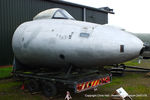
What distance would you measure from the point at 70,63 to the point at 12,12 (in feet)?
28.7

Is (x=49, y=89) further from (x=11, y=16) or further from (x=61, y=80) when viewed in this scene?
(x=11, y=16)

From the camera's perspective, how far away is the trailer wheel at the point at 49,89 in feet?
20.2

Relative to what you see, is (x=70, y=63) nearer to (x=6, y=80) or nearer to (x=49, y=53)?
(x=49, y=53)

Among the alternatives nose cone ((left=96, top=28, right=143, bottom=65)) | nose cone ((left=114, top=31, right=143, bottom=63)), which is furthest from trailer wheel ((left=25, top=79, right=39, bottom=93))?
nose cone ((left=114, top=31, right=143, bottom=63))

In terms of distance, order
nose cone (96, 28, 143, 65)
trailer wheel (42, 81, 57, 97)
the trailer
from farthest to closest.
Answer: trailer wheel (42, 81, 57, 97) → the trailer → nose cone (96, 28, 143, 65)

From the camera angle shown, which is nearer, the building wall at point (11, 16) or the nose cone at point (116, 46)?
the nose cone at point (116, 46)

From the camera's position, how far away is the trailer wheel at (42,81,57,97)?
615 centimetres

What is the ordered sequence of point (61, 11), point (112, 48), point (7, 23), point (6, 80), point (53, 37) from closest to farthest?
point (112, 48)
point (53, 37)
point (61, 11)
point (6, 80)
point (7, 23)

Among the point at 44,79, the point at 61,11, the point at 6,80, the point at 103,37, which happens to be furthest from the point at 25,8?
the point at 103,37

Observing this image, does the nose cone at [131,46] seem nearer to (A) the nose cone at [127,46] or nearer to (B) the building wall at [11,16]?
(A) the nose cone at [127,46]

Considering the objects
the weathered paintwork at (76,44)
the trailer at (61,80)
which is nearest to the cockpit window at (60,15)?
the weathered paintwork at (76,44)

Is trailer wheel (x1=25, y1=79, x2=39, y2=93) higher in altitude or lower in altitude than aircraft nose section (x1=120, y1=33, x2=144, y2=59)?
lower

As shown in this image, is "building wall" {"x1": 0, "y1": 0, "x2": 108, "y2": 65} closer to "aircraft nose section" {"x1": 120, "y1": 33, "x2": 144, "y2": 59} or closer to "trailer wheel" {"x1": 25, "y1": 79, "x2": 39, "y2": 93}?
"trailer wheel" {"x1": 25, "y1": 79, "x2": 39, "y2": 93}

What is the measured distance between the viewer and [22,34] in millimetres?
6641
